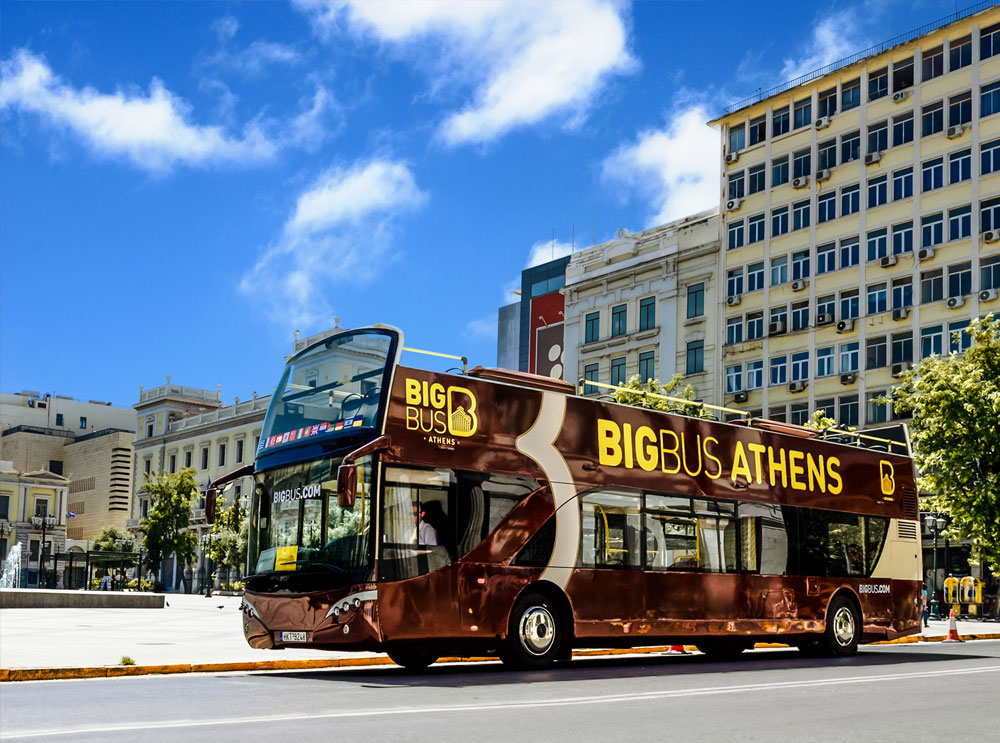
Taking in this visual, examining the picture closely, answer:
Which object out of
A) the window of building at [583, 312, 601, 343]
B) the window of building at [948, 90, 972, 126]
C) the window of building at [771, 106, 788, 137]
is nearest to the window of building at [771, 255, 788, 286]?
the window of building at [771, 106, 788, 137]

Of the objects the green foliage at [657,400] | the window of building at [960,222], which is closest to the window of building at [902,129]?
the window of building at [960,222]

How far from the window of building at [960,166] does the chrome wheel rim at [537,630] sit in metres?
36.6

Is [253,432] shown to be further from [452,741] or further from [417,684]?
[452,741]

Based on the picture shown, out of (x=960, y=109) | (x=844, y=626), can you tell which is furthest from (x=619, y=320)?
(x=844, y=626)

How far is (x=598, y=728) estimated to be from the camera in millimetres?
8805

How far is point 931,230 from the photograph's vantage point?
47.2 metres

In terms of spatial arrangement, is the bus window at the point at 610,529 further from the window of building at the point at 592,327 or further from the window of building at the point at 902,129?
the window of building at the point at 592,327

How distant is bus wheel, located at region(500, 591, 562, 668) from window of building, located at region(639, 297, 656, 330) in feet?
137

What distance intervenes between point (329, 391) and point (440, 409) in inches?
54.9

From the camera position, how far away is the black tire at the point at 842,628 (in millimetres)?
19938

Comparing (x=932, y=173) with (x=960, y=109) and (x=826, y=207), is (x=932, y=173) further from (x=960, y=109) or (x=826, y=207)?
(x=826, y=207)

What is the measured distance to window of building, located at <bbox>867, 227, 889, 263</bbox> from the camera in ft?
160

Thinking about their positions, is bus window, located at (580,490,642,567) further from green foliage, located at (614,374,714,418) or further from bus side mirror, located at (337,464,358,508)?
green foliage, located at (614,374,714,418)

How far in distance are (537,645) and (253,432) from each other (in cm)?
6842
